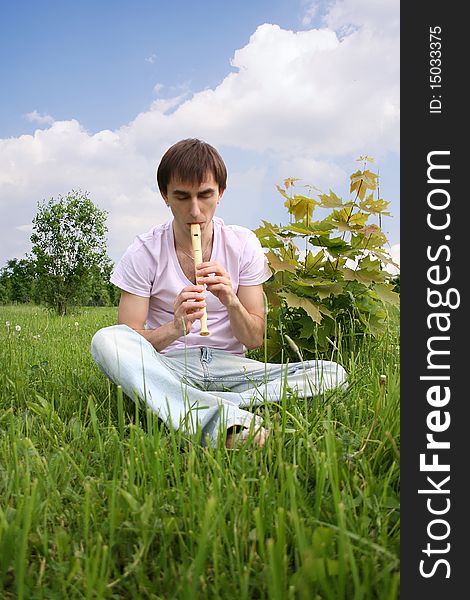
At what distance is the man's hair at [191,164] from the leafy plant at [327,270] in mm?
745

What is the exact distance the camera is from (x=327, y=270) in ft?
11.6

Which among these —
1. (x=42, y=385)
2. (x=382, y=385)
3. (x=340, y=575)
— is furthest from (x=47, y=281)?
(x=340, y=575)

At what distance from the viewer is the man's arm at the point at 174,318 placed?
8.30 feet

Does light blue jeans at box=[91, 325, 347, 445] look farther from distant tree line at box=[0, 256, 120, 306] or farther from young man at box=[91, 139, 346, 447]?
distant tree line at box=[0, 256, 120, 306]

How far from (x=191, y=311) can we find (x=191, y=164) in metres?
0.61

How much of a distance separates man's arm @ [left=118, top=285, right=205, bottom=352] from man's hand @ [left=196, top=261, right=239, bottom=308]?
52 millimetres

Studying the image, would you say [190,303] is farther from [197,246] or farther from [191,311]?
[197,246]

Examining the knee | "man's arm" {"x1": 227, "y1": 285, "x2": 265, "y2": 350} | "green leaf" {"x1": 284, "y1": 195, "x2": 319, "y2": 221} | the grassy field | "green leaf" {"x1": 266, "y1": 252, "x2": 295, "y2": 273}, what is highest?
"green leaf" {"x1": 284, "y1": 195, "x2": 319, "y2": 221}

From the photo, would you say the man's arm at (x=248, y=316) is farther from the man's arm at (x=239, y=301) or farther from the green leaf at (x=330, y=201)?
the green leaf at (x=330, y=201)

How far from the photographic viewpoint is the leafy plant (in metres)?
3.41

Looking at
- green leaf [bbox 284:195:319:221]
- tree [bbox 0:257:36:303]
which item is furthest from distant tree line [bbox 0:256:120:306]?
green leaf [bbox 284:195:319:221]

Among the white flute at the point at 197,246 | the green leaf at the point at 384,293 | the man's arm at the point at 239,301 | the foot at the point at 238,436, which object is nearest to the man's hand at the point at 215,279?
the man's arm at the point at 239,301

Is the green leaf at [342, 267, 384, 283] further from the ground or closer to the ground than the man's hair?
closer to the ground

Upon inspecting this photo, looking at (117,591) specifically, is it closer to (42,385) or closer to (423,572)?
(423,572)
